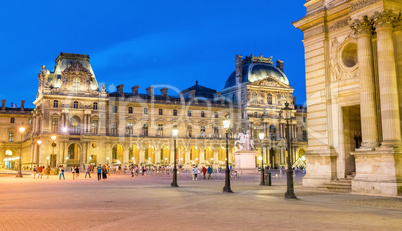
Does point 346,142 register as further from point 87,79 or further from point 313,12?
point 87,79

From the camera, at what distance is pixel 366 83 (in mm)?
19438

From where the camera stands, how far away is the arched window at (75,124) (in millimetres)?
77188

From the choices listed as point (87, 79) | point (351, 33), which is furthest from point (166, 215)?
point (87, 79)

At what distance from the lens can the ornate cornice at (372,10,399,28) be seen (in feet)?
61.6

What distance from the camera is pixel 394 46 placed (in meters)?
19.4

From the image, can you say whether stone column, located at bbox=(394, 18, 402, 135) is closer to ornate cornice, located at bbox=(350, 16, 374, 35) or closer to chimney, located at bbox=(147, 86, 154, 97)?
ornate cornice, located at bbox=(350, 16, 374, 35)

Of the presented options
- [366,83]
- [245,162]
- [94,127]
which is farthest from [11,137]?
[366,83]

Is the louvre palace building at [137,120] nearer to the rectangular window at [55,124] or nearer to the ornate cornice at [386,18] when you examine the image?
the rectangular window at [55,124]

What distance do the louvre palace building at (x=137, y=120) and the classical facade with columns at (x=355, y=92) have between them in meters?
48.9

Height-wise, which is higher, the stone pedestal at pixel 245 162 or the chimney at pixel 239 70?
the chimney at pixel 239 70

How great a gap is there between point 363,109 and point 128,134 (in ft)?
225

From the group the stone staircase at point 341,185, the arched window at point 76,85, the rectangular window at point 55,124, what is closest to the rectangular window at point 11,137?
the rectangular window at point 55,124

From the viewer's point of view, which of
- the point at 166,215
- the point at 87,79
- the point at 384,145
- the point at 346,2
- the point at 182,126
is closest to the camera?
the point at 166,215

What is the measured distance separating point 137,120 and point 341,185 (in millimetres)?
68334
